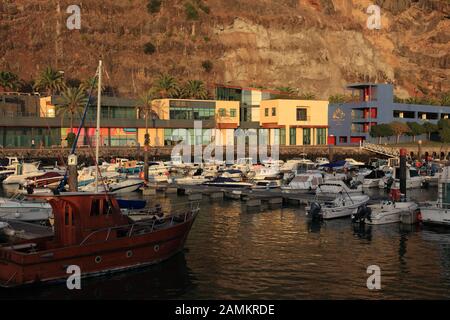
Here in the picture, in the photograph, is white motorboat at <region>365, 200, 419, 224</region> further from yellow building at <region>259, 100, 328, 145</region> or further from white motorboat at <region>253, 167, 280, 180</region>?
yellow building at <region>259, 100, 328, 145</region>

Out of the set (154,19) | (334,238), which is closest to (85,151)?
(334,238)

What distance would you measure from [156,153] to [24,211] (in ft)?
217

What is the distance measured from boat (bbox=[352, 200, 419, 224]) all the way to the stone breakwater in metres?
53.2

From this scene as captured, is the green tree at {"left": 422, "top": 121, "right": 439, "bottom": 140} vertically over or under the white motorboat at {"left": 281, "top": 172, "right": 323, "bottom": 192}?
over

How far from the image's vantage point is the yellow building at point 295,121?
407 feet

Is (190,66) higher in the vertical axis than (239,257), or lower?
higher

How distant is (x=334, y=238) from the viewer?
1508 inches

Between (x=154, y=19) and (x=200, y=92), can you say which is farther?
(x=154, y=19)

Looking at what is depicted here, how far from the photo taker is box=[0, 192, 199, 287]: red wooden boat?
25906 millimetres

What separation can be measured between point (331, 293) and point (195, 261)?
357 inches

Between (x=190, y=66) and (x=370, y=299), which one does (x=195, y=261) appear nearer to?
(x=370, y=299)

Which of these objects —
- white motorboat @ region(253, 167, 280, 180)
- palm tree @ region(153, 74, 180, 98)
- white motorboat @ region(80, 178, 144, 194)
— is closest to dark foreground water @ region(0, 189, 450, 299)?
white motorboat @ region(80, 178, 144, 194)

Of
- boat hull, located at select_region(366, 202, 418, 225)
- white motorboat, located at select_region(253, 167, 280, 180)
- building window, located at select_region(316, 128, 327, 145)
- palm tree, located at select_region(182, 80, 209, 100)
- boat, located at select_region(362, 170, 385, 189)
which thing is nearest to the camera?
boat hull, located at select_region(366, 202, 418, 225)

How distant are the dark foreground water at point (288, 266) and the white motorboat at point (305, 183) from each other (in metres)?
15.8
